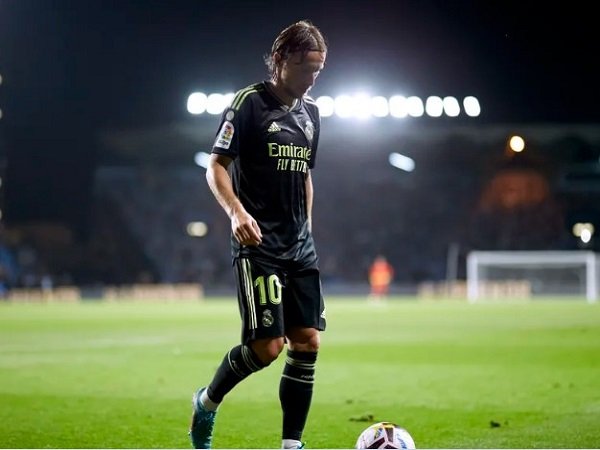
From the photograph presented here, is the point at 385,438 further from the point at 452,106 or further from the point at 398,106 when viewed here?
the point at 398,106

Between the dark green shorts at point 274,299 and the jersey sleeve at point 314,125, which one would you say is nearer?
the dark green shorts at point 274,299

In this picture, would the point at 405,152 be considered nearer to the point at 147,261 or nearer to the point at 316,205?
the point at 316,205

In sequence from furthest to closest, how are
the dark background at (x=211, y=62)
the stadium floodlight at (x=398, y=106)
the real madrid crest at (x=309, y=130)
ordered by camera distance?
the stadium floodlight at (x=398, y=106) < the dark background at (x=211, y=62) < the real madrid crest at (x=309, y=130)

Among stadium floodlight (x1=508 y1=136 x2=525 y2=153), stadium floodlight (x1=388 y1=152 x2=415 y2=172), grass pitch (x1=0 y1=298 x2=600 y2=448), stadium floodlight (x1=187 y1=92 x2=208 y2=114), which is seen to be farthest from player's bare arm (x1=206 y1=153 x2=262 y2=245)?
stadium floodlight (x1=388 y1=152 x2=415 y2=172)

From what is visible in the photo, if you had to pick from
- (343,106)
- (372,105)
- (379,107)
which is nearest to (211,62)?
(343,106)

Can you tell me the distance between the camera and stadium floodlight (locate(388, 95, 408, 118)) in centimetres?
3605

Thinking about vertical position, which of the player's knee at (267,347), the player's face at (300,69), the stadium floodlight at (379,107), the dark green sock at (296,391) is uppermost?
the stadium floodlight at (379,107)

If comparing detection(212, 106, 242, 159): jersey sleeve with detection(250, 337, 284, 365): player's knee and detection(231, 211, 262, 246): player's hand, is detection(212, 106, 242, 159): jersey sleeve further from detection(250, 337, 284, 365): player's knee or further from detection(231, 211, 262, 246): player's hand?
detection(250, 337, 284, 365): player's knee

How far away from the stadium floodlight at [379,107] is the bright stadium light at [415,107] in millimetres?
867

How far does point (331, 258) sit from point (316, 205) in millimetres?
3526

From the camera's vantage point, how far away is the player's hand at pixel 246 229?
436 cm

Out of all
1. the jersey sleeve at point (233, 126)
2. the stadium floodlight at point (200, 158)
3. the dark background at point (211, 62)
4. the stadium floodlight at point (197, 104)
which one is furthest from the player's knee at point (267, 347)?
the stadium floodlight at point (200, 158)

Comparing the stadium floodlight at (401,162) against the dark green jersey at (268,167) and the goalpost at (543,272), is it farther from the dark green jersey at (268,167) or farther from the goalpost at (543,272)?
the dark green jersey at (268,167)

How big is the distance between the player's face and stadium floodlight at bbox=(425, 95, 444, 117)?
30.2m
